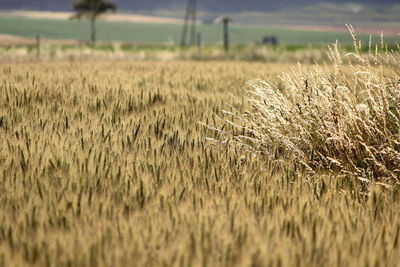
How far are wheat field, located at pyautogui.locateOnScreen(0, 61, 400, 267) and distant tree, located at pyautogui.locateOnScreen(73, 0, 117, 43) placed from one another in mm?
77604

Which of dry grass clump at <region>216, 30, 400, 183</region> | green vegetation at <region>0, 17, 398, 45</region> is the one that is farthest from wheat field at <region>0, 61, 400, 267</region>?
green vegetation at <region>0, 17, 398, 45</region>

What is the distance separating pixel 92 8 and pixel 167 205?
80482 mm

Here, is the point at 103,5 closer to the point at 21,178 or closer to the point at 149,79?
the point at 149,79

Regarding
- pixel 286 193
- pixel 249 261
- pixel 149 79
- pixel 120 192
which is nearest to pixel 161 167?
pixel 120 192

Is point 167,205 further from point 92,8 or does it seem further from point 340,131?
point 92,8

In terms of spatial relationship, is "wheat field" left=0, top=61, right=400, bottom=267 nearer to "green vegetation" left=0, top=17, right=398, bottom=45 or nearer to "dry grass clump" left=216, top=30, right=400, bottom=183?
"dry grass clump" left=216, top=30, right=400, bottom=183

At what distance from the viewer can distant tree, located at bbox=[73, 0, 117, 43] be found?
8000 cm

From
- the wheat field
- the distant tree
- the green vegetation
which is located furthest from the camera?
the green vegetation

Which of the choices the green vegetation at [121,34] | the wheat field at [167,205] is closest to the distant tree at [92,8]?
the green vegetation at [121,34]

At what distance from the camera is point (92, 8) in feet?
262

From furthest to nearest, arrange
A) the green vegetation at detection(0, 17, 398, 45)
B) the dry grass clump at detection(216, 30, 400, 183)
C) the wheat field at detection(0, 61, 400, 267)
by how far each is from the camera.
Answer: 1. the green vegetation at detection(0, 17, 398, 45)
2. the dry grass clump at detection(216, 30, 400, 183)
3. the wheat field at detection(0, 61, 400, 267)

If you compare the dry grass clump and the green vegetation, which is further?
the green vegetation

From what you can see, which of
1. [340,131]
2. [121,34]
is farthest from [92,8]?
[340,131]

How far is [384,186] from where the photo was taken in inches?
161
